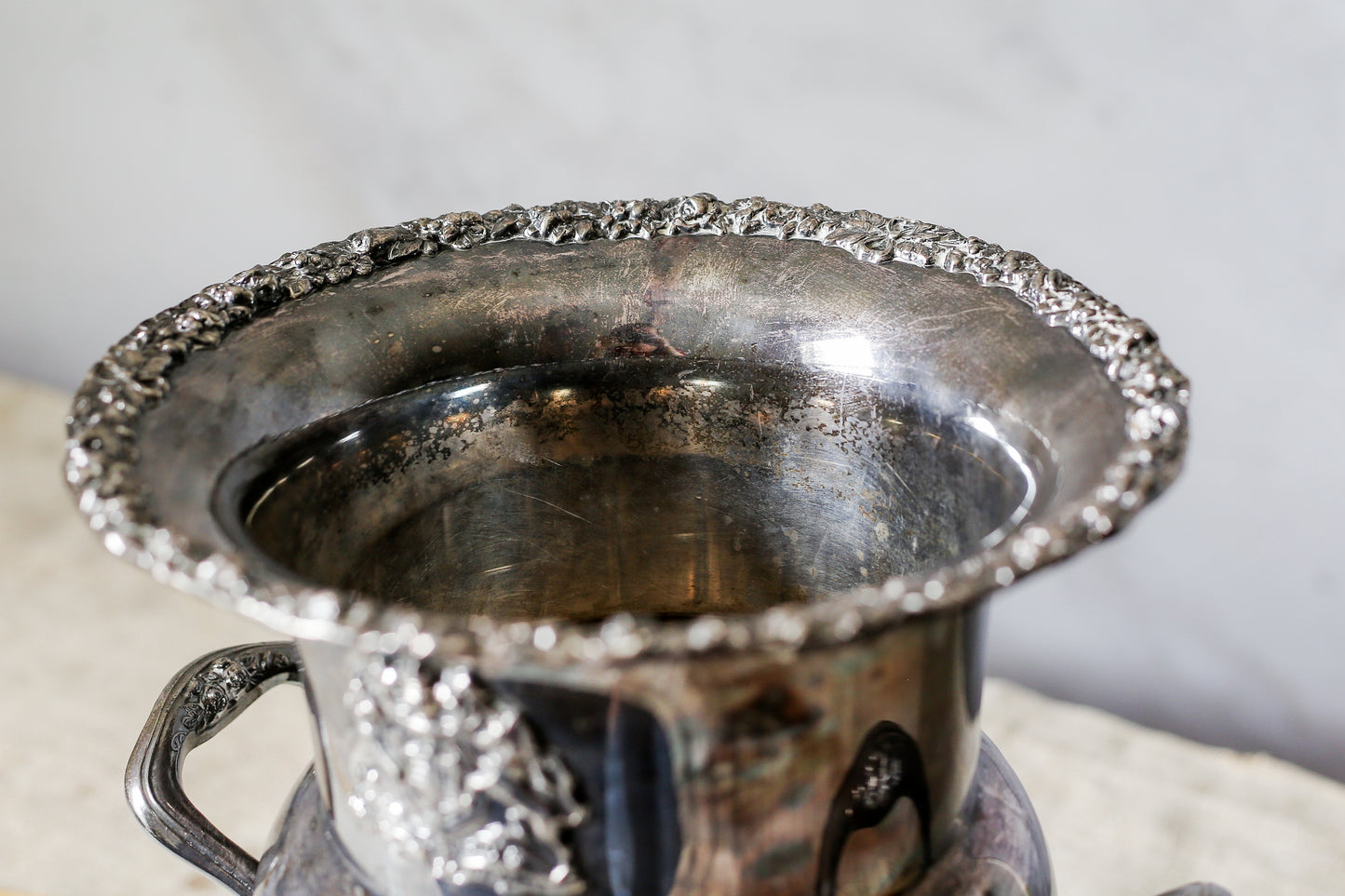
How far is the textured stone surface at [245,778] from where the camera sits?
1416mm

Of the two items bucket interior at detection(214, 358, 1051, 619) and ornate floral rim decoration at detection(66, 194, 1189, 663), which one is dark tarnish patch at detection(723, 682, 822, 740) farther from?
bucket interior at detection(214, 358, 1051, 619)

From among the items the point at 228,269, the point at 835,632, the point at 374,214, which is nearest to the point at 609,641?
the point at 835,632

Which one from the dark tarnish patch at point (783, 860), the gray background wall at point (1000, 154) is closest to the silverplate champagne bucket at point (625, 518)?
the dark tarnish patch at point (783, 860)

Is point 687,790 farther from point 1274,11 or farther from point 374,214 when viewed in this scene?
point 374,214

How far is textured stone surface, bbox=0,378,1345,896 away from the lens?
142 centimetres

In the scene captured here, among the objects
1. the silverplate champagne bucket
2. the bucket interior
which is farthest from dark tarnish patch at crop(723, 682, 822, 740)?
the bucket interior

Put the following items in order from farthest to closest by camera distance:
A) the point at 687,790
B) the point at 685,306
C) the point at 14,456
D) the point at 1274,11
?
the point at 14,456, the point at 1274,11, the point at 685,306, the point at 687,790

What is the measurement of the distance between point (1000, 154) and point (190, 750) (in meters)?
1.09

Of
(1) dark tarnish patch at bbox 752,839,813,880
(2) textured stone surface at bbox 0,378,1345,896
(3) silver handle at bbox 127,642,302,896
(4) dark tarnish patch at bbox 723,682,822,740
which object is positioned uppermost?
(4) dark tarnish patch at bbox 723,682,822,740

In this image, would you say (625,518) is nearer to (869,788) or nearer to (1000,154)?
(869,788)

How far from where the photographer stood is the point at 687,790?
603mm

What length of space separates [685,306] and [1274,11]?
0.81 metres

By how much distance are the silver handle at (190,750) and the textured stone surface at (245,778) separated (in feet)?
2.20

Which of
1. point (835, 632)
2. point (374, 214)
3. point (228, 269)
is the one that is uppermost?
point (835, 632)
